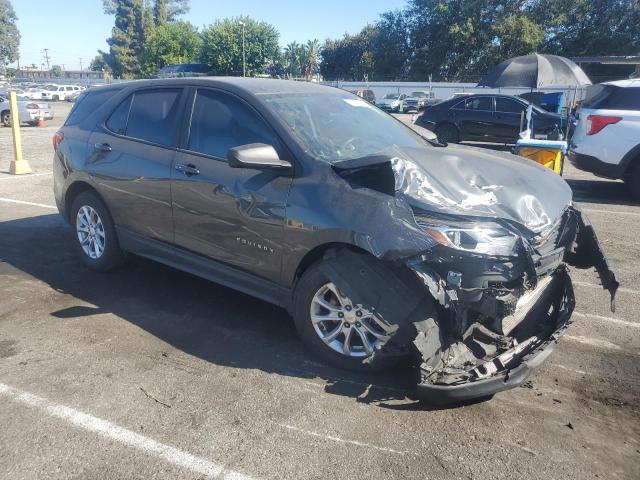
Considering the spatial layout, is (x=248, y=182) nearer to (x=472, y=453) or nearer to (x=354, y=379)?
(x=354, y=379)

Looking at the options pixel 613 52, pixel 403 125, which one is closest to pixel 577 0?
pixel 613 52

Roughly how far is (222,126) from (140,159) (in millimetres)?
920

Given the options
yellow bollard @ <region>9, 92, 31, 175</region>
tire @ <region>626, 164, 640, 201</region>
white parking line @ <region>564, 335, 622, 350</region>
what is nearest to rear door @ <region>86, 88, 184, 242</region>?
→ white parking line @ <region>564, 335, 622, 350</region>

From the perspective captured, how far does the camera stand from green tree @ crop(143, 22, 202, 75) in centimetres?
7419

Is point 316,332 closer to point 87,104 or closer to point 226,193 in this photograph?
point 226,193

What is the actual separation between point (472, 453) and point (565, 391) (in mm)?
962

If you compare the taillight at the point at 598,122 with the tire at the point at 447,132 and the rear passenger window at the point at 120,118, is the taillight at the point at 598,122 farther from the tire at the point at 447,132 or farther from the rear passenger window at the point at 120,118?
the tire at the point at 447,132

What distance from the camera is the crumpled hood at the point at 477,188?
3.16 metres

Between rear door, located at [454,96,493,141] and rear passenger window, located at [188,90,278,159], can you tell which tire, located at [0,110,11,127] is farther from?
rear passenger window, located at [188,90,278,159]

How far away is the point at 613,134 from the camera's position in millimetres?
8391

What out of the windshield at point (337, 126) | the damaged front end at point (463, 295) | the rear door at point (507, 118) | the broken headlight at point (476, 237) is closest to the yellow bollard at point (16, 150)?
the windshield at point (337, 126)

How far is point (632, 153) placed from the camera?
8.36 m

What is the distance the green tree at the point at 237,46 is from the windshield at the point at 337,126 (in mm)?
57371

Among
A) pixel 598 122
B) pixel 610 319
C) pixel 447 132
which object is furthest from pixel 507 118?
pixel 610 319
